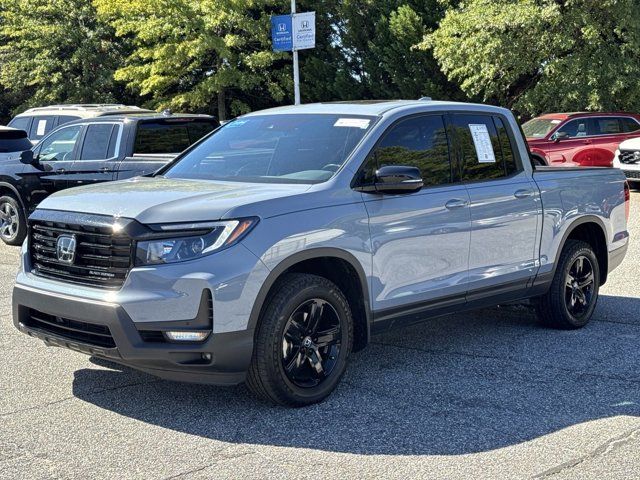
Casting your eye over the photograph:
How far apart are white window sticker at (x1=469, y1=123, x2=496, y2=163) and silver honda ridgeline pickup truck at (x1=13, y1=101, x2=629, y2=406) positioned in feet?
0.04

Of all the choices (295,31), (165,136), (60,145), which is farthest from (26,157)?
(295,31)

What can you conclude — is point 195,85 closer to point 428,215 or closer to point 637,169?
point 637,169

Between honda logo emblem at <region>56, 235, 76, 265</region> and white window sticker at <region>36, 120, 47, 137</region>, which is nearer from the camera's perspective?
honda logo emblem at <region>56, 235, 76, 265</region>

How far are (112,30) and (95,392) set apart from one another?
34104mm

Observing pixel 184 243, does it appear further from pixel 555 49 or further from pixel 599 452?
pixel 555 49

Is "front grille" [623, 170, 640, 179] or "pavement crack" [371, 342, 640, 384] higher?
"pavement crack" [371, 342, 640, 384]

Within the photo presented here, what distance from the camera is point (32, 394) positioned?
5.29m

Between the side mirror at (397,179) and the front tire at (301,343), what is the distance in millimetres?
713

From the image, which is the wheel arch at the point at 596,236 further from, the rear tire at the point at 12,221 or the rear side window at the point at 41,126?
the rear side window at the point at 41,126

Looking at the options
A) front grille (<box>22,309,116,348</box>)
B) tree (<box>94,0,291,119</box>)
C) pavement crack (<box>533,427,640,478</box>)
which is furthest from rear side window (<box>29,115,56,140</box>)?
tree (<box>94,0,291,119</box>)

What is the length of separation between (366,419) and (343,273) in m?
0.94

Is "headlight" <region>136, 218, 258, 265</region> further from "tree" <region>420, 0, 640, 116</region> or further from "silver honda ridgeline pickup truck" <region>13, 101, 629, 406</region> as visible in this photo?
"tree" <region>420, 0, 640, 116</region>

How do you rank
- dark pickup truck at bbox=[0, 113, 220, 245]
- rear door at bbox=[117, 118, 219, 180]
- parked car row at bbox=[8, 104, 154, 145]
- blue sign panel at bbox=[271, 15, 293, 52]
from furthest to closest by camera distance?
blue sign panel at bbox=[271, 15, 293, 52]
parked car row at bbox=[8, 104, 154, 145]
dark pickup truck at bbox=[0, 113, 220, 245]
rear door at bbox=[117, 118, 219, 180]

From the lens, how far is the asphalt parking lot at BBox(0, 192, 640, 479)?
421 cm
